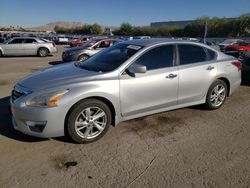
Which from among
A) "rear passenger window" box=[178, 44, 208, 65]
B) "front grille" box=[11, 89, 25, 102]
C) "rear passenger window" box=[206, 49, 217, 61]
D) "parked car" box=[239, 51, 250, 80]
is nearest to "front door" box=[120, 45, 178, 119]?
"rear passenger window" box=[178, 44, 208, 65]

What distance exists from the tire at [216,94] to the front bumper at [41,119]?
3087 millimetres

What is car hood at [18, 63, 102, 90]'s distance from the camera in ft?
12.8

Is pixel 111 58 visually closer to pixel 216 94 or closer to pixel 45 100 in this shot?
pixel 45 100

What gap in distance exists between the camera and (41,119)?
144 inches

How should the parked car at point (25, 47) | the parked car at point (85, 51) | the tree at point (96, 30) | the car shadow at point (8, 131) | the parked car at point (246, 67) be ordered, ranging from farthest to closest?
the tree at point (96, 30), the parked car at point (25, 47), the parked car at point (85, 51), the parked car at point (246, 67), the car shadow at point (8, 131)

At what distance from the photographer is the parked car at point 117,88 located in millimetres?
3736

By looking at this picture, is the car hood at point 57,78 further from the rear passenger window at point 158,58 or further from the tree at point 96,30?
the tree at point 96,30

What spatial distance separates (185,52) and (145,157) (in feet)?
7.80

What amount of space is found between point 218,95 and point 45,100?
362cm

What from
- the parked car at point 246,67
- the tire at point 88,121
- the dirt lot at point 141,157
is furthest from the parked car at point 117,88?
the parked car at point 246,67

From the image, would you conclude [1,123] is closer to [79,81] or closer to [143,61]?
[79,81]

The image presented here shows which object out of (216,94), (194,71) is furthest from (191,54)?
(216,94)

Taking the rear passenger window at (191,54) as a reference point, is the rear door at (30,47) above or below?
below

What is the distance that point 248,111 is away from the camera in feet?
18.6
